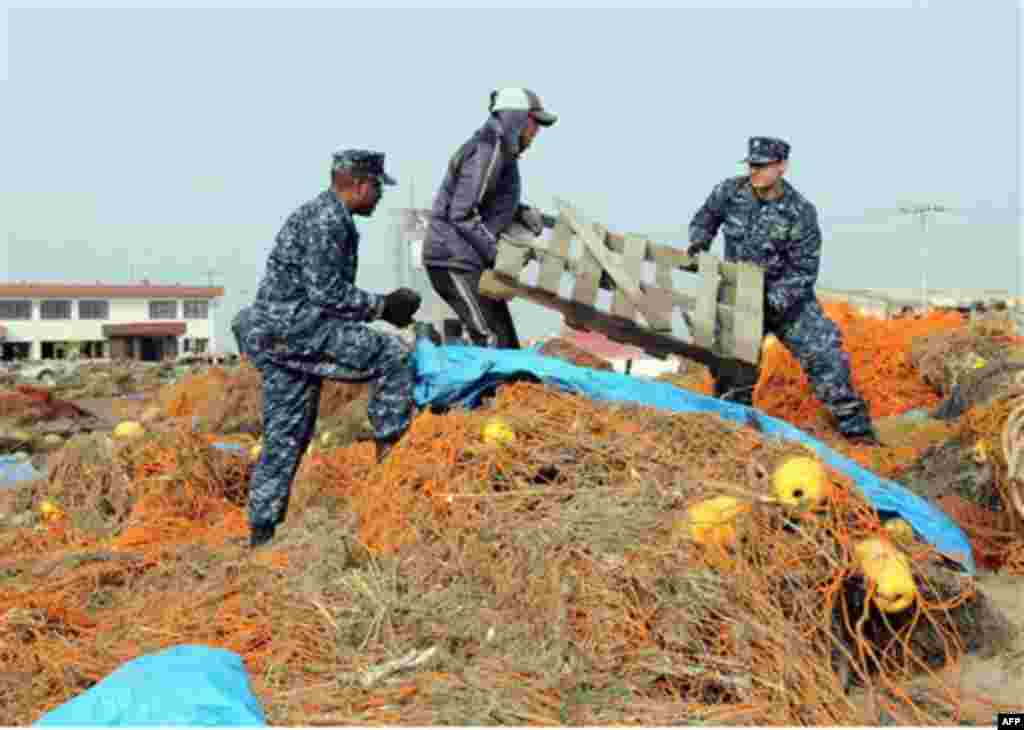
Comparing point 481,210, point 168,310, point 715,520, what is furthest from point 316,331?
point 168,310

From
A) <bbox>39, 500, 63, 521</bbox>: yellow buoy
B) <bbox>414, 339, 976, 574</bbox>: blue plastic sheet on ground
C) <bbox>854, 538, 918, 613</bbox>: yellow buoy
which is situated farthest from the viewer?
<bbox>39, 500, 63, 521</bbox>: yellow buoy

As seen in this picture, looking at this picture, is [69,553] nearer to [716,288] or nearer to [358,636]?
[358,636]

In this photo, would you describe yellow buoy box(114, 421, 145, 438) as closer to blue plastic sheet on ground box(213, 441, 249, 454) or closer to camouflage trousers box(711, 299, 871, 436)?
blue plastic sheet on ground box(213, 441, 249, 454)

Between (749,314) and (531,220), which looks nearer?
(749,314)

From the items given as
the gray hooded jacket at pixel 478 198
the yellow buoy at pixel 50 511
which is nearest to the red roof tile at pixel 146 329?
the yellow buoy at pixel 50 511

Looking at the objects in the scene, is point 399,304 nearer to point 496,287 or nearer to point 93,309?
point 496,287

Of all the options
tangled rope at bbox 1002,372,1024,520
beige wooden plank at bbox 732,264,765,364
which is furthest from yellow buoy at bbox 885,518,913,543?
beige wooden plank at bbox 732,264,765,364

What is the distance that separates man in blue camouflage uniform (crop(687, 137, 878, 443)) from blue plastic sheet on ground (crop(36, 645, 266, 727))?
3910 millimetres

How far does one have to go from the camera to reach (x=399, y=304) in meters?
5.14

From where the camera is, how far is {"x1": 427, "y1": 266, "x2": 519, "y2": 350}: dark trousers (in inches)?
246

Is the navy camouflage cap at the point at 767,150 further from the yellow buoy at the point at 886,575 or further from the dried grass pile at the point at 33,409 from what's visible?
the dried grass pile at the point at 33,409

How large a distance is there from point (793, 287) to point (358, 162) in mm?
2796

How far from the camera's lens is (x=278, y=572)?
13.2ft

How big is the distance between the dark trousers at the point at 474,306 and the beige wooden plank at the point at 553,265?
1.54ft
